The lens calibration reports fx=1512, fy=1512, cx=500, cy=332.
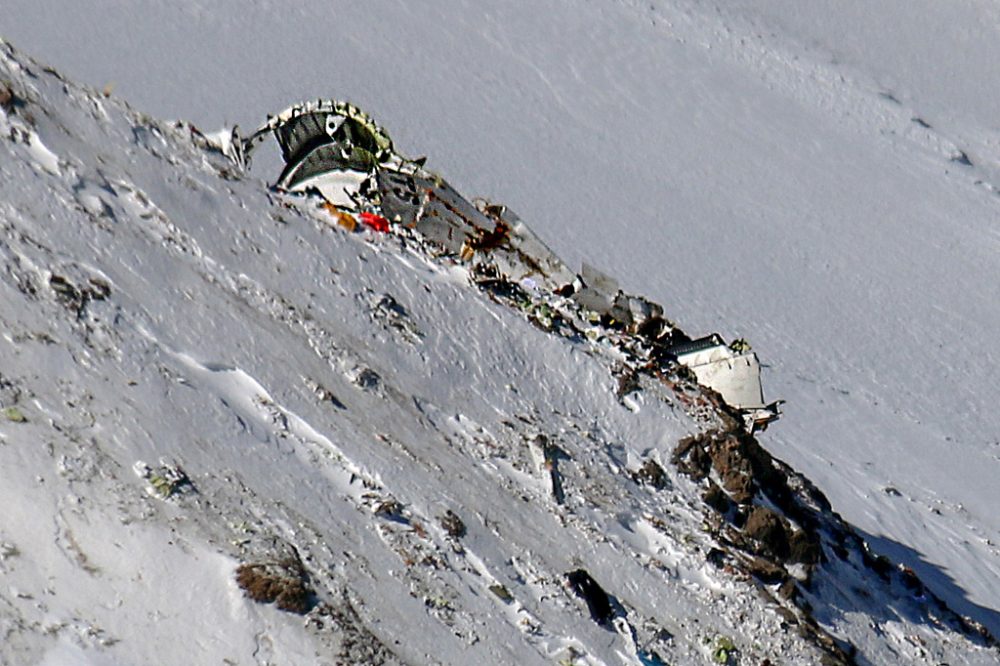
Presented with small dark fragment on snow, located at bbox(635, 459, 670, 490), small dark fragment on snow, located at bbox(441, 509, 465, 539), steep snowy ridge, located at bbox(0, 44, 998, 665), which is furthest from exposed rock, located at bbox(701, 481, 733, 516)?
small dark fragment on snow, located at bbox(441, 509, 465, 539)

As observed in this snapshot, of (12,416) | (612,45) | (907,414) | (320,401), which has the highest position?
(612,45)

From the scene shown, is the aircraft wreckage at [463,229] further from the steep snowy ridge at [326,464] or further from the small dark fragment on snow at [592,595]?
the small dark fragment on snow at [592,595]

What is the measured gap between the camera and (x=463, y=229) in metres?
19.3

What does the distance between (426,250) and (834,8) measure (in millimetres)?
45898

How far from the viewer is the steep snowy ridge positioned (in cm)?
1053

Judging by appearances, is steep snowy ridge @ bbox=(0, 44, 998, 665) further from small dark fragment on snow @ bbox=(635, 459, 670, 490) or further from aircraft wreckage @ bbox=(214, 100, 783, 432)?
aircraft wreckage @ bbox=(214, 100, 783, 432)

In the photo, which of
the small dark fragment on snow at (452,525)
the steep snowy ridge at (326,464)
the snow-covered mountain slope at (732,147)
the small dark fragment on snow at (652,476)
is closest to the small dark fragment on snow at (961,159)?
the snow-covered mountain slope at (732,147)

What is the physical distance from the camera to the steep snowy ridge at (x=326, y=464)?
10531 mm

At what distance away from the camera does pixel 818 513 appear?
17.7 m

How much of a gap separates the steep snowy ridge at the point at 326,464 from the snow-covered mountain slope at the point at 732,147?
916 centimetres

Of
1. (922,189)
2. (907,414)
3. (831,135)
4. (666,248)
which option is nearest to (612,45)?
(831,135)

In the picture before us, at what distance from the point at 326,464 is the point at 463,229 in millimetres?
7086

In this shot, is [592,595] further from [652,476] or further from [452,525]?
[652,476]

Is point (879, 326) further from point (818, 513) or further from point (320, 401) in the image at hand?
point (320, 401)
